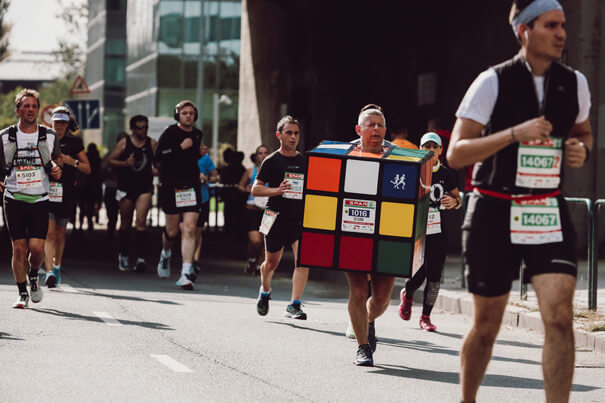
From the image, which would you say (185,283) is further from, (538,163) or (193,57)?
(193,57)

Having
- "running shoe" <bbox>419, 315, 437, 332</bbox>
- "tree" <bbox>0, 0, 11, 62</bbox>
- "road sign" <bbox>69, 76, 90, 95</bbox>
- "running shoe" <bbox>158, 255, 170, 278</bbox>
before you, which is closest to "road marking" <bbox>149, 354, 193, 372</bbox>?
"running shoe" <bbox>419, 315, 437, 332</bbox>

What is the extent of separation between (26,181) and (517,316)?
485cm

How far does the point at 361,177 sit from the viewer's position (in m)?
7.58

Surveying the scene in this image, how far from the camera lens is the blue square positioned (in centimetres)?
743

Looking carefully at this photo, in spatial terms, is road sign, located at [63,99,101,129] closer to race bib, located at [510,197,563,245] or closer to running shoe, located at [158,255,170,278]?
running shoe, located at [158,255,170,278]

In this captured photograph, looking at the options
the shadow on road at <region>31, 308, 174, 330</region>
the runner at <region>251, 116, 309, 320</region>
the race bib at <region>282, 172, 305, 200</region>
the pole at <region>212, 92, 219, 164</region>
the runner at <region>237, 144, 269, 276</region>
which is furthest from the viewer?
the pole at <region>212, 92, 219, 164</region>

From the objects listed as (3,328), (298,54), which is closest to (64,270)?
(3,328)

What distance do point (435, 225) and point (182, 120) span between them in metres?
4.49

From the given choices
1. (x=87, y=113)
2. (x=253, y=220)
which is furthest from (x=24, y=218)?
(x=87, y=113)

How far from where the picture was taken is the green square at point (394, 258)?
293 inches

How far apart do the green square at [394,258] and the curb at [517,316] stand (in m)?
2.58

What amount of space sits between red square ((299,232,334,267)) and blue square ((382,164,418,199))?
1.72 ft

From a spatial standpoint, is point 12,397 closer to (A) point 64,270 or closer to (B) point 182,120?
(B) point 182,120

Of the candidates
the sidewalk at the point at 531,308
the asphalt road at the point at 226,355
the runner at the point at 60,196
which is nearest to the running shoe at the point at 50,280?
the runner at the point at 60,196
